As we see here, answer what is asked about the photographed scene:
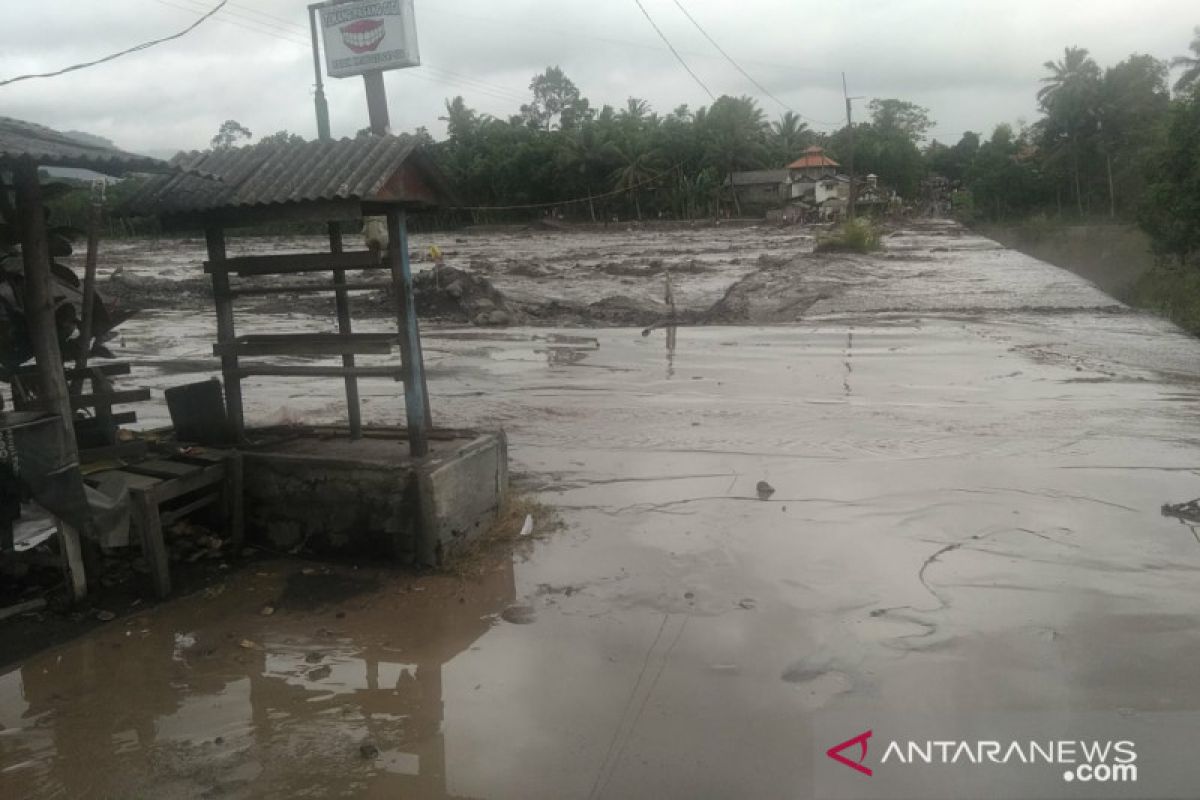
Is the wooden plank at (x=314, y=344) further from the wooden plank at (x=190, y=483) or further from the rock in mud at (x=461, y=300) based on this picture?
the rock in mud at (x=461, y=300)

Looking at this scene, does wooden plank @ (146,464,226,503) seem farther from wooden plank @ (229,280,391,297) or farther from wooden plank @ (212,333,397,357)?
wooden plank @ (229,280,391,297)

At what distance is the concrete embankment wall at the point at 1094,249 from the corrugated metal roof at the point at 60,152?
2852 cm

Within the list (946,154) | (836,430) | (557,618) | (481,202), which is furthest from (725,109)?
(557,618)

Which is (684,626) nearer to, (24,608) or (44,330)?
(24,608)

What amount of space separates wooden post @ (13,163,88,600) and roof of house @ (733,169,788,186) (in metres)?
66.8

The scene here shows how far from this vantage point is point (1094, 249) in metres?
42.9

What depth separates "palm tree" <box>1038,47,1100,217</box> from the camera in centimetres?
5906

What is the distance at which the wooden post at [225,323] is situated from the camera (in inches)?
254

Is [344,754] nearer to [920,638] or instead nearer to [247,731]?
[247,731]

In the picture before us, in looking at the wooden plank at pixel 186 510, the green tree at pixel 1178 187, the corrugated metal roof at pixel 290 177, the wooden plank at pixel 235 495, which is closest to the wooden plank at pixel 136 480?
the wooden plank at pixel 186 510

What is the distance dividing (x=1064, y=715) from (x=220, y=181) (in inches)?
215

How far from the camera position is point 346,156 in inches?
229

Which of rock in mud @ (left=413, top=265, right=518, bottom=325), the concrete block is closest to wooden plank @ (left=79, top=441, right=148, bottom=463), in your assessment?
the concrete block

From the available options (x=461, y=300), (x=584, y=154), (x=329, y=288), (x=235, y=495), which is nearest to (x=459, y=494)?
(x=235, y=495)
